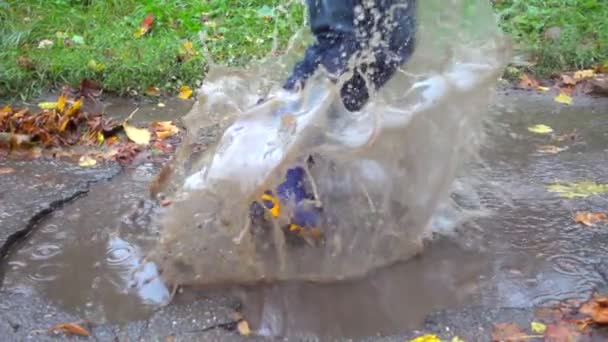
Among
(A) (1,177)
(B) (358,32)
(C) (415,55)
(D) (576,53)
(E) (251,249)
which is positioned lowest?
(D) (576,53)

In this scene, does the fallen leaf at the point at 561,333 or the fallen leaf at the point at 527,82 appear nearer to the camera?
the fallen leaf at the point at 561,333

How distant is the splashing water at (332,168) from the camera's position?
1972 millimetres

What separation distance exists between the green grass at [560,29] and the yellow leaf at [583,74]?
9 cm

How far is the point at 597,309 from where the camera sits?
1.84 metres

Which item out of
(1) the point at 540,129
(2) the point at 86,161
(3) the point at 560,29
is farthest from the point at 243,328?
(3) the point at 560,29

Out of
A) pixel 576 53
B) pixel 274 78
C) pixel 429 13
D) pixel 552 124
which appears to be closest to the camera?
pixel 429 13

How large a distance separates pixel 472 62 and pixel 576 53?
2.03 metres

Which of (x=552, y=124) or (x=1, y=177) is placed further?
(x=552, y=124)

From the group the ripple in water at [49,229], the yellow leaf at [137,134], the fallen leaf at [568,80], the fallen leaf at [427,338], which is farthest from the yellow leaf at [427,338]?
the fallen leaf at [568,80]

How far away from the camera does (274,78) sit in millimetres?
2797

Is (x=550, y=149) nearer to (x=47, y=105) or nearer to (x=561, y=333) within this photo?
(x=561, y=333)

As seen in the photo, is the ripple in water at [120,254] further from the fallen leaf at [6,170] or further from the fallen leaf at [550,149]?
the fallen leaf at [550,149]

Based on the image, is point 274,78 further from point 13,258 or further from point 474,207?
point 13,258

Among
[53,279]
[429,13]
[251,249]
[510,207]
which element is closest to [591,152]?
[510,207]
